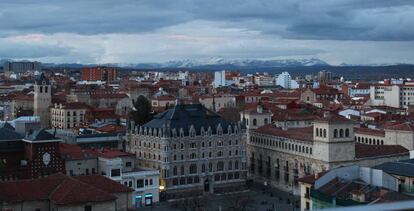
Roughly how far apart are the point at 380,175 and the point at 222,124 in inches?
811

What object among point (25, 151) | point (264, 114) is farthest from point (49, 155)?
point (264, 114)

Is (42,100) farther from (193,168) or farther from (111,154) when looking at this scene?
(193,168)

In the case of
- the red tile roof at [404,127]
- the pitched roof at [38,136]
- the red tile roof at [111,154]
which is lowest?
the red tile roof at [111,154]

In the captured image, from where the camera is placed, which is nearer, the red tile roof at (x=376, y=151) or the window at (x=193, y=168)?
the red tile roof at (x=376, y=151)

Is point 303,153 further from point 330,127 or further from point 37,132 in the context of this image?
point 37,132

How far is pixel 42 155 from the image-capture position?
42500 millimetres

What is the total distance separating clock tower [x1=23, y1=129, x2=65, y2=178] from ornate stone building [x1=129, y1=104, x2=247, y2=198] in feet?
30.5

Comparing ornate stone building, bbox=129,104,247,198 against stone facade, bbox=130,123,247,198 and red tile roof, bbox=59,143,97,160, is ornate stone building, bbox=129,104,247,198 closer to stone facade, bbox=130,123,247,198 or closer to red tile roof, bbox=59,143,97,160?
stone facade, bbox=130,123,247,198

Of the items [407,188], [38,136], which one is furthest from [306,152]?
[38,136]

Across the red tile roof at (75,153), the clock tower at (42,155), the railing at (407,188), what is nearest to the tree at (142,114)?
the red tile roof at (75,153)

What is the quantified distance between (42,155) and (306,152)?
1960 centimetres

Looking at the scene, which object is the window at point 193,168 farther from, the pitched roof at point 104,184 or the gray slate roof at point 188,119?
the pitched roof at point 104,184

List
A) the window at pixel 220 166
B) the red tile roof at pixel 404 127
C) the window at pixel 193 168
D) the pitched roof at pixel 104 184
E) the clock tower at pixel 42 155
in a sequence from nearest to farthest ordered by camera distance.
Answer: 1. the pitched roof at pixel 104 184
2. the clock tower at pixel 42 155
3. the window at pixel 193 168
4. the window at pixel 220 166
5. the red tile roof at pixel 404 127

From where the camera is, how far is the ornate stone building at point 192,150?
50.0 m
